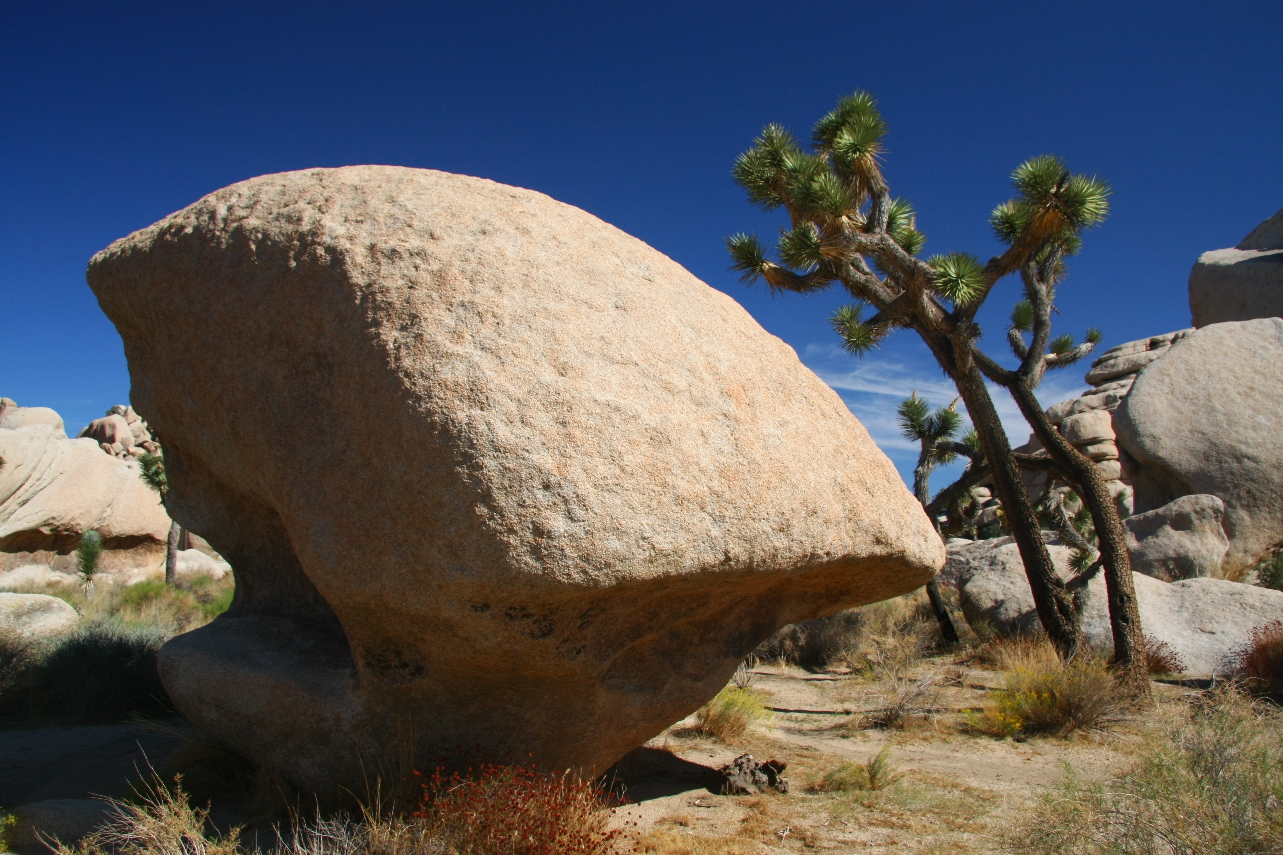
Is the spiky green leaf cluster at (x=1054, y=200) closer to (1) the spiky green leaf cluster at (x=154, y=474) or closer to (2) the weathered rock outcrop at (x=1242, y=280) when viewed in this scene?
(2) the weathered rock outcrop at (x=1242, y=280)

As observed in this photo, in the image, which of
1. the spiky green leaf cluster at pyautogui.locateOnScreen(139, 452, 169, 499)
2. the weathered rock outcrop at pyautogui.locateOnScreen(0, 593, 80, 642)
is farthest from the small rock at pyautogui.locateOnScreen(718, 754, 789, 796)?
the spiky green leaf cluster at pyautogui.locateOnScreen(139, 452, 169, 499)

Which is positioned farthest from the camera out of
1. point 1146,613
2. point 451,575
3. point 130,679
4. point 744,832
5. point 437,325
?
point 1146,613

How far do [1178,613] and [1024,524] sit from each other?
2.87 metres

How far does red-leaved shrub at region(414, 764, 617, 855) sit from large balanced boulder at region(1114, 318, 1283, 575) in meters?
14.0

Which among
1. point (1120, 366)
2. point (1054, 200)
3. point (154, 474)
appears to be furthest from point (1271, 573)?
point (154, 474)

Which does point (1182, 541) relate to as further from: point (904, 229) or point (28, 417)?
Answer: point (28, 417)

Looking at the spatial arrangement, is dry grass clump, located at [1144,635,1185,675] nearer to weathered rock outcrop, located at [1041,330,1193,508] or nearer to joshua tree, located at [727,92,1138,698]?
joshua tree, located at [727,92,1138,698]

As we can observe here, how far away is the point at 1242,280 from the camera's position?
21016 mm

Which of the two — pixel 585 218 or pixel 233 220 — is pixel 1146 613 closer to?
pixel 585 218

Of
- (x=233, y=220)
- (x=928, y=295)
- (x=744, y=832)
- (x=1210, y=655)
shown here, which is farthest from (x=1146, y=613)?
(x=233, y=220)

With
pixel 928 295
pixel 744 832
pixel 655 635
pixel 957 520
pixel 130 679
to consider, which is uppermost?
pixel 928 295

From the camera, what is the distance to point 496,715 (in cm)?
354

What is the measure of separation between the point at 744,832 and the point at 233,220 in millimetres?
3822

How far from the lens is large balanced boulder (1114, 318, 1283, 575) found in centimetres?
1402
